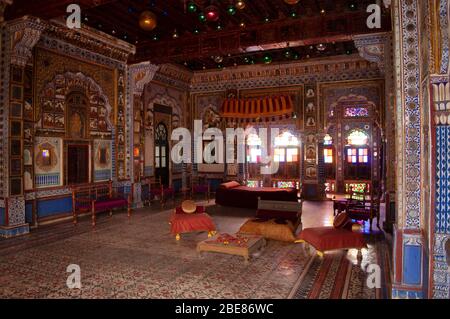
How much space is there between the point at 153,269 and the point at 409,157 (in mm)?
3595

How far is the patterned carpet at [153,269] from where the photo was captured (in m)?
4.21

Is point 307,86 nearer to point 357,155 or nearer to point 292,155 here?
point 292,155

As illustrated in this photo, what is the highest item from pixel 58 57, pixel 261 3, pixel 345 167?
pixel 261 3

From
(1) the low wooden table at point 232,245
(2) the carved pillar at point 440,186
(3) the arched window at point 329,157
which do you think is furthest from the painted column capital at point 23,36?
(3) the arched window at point 329,157

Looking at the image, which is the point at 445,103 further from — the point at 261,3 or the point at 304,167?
the point at 304,167

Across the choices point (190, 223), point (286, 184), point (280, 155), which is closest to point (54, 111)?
point (190, 223)

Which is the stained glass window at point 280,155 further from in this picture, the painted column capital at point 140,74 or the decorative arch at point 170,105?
the painted column capital at point 140,74

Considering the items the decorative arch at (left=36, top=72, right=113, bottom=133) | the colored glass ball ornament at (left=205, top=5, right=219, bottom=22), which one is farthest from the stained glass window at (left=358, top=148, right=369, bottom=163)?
the colored glass ball ornament at (left=205, top=5, right=219, bottom=22)

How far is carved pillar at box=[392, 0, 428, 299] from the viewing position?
3877mm

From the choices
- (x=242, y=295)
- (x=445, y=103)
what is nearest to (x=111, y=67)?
(x=242, y=295)

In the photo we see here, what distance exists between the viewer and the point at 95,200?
27.8 feet

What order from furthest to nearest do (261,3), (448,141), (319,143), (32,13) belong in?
(319,143) < (261,3) < (32,13) < (448,141)

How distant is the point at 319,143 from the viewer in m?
12.0

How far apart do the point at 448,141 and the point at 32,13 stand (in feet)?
23.0
